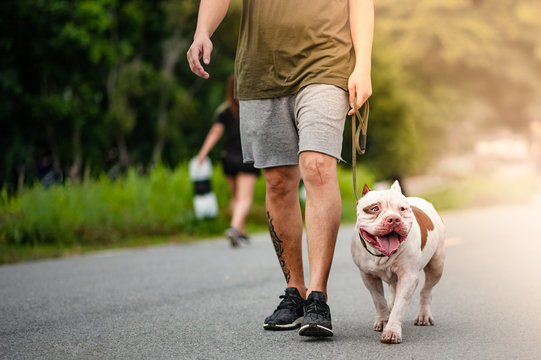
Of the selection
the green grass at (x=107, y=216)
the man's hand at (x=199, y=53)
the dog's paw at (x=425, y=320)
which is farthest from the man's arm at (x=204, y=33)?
the green grass at (x=107, y=216)

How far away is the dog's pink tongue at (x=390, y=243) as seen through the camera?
3660 millimetres

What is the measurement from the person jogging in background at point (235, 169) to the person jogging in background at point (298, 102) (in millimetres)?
4909

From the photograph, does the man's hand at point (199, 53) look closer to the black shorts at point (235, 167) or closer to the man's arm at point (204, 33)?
the man's arm at point (204, 33)

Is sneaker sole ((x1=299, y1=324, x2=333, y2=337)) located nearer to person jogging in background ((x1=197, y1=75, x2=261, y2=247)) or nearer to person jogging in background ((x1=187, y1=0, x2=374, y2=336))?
person jogging in background ((x1=187, y1=0, x2=374, y2=336))

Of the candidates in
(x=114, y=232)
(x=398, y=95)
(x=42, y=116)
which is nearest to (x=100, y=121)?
(x=42, y=116)

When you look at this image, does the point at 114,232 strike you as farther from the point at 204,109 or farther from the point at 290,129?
the point at 204,109

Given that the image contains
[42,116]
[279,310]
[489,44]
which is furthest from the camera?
[489,44]

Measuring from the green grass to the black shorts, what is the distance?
5.04 feet

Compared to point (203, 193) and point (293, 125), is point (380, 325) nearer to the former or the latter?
point (293, 125)

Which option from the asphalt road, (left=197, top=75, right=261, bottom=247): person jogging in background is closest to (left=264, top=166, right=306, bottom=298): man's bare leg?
the asphalt road

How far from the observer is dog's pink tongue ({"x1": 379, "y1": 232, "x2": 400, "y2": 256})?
366 centimetres

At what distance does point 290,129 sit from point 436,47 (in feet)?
126

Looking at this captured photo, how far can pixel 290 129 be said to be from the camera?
4316 mm

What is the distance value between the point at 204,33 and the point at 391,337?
1.83 metres
